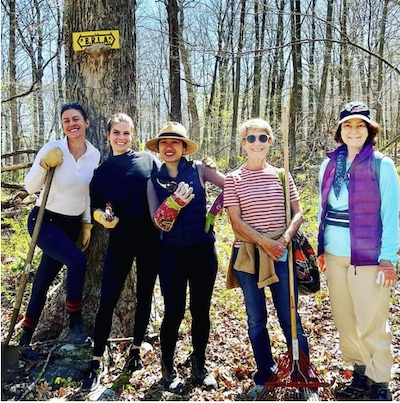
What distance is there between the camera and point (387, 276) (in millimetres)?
3176

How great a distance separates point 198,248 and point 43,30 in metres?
18.0

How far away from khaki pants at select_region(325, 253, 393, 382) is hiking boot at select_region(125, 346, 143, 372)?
191cm

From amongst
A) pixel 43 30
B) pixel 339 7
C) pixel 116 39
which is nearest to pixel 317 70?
pixel 339 7

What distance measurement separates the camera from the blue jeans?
137 inches

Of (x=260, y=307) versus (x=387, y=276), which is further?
(x=260, y=307)

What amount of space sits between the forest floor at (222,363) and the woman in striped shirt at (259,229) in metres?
0.37

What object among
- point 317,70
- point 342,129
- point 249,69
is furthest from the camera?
point 249,69

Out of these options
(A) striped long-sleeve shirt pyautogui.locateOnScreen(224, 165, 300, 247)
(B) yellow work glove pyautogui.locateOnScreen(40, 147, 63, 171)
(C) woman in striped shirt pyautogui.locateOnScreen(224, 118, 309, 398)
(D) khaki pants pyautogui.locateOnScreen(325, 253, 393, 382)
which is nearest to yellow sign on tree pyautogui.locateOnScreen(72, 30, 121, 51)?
(B) yellow work glove pyautogui.locateOnScreen(40, 147, 63, 171)

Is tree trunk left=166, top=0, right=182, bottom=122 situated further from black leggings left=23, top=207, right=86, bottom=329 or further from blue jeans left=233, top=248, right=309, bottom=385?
blue jeans left=233, top=248, right=309, bottom=385

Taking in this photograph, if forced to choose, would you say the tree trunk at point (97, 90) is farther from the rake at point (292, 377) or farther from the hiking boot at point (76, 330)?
the rake at point (292, 377)

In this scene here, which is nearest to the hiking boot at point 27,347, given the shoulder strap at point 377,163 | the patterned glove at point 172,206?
the patterned glove at point 172,206

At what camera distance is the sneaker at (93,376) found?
3643 mm

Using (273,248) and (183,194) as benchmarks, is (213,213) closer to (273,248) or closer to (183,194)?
(183,194)

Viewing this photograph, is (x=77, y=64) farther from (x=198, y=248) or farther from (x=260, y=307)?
(x=260, y=307)
